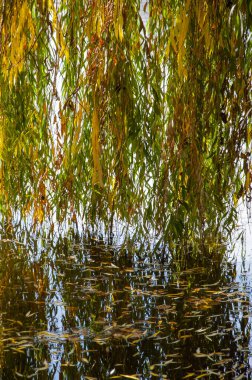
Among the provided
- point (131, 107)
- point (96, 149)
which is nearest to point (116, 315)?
point (96, 149)

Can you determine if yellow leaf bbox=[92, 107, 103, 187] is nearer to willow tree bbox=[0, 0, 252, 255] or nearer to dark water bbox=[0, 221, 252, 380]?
willow tree bbox=[0, 0, 252, 255]

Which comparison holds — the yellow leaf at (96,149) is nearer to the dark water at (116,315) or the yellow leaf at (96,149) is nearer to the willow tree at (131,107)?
the willow tree at (131,107)

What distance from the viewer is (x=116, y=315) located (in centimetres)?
269

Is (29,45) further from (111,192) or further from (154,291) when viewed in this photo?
(154,291)

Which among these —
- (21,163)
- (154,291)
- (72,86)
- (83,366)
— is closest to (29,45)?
(72,86)

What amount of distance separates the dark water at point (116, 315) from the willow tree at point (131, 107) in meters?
0.20

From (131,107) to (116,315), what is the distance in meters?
0.86

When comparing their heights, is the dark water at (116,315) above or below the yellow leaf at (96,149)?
below

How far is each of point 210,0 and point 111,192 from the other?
40.4 inches

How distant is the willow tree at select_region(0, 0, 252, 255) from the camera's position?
2873 mm

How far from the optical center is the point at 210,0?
109 inches

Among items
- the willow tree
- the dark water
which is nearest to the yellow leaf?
the willow tree

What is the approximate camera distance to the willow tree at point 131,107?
113 inches

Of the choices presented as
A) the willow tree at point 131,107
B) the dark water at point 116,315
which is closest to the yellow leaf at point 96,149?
the willow tree at point 131,107
